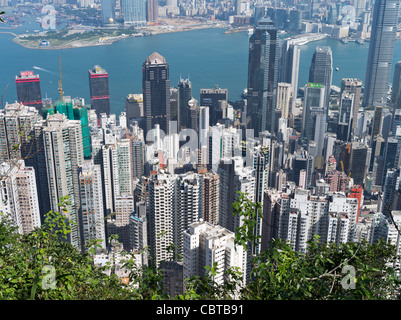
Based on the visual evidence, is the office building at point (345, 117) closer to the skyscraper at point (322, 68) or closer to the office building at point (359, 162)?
the office building at point (359, 162)

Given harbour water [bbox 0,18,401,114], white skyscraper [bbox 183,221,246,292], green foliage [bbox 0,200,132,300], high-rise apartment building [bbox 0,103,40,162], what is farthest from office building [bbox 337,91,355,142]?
green foliage [bbox 0,200,132,300]

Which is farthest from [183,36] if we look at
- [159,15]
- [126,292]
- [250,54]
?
[126,292]

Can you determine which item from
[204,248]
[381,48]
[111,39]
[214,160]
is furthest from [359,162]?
[111,39]

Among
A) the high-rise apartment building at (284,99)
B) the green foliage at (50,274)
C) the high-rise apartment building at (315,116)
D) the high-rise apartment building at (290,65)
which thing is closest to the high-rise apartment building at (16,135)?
the green foliage at (50,274)

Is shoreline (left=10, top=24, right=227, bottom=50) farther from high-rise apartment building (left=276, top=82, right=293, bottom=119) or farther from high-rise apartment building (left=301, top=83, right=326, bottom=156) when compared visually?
high-rise apartment building (left=301, top=83, right=326, bottom=156)

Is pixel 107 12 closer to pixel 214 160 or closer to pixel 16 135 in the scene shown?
pixel 214 160

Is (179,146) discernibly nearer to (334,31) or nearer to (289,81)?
(289,81)
